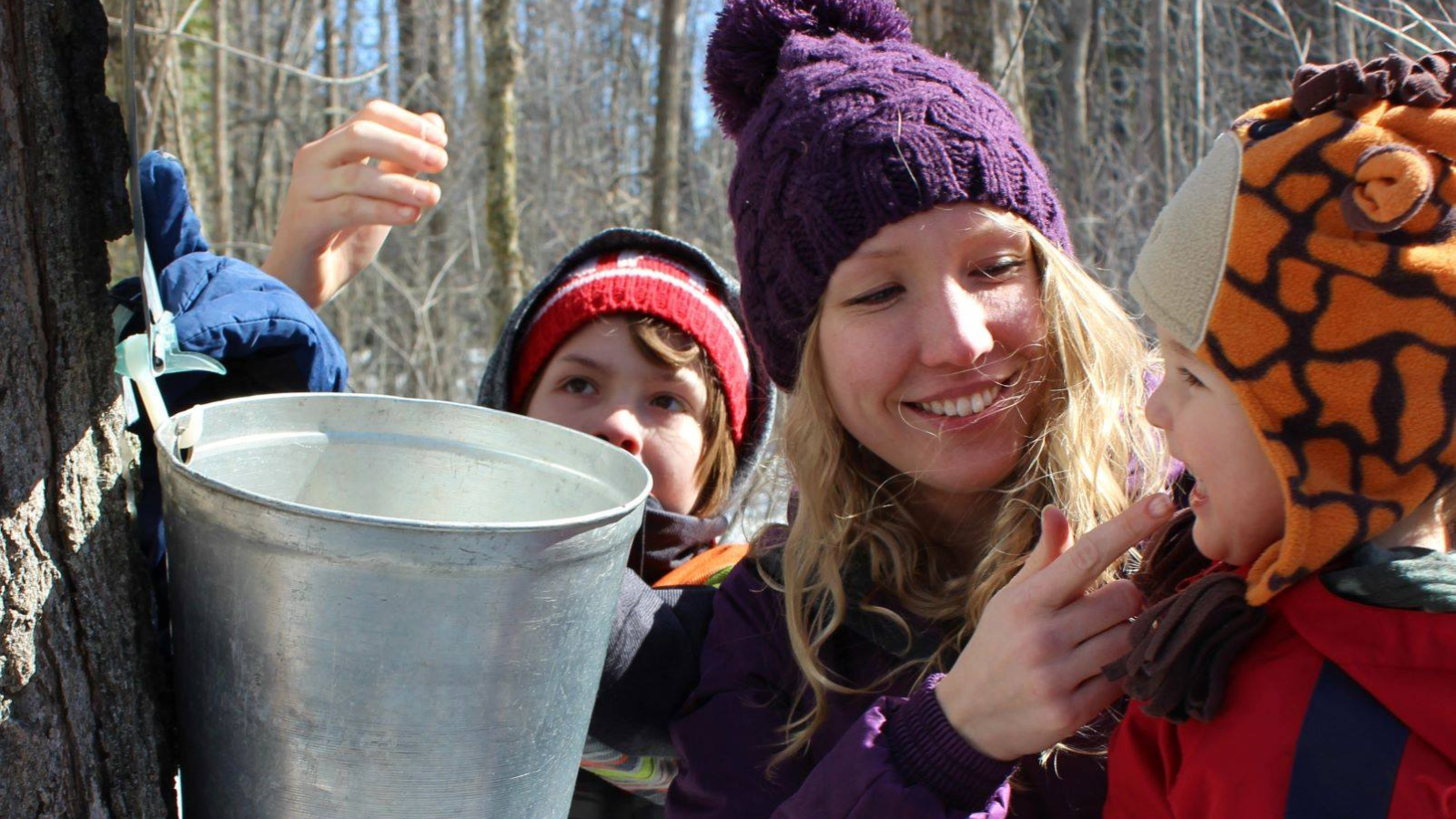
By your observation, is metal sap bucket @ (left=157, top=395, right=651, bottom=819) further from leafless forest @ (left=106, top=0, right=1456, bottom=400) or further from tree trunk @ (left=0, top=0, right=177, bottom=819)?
leafless forest @ (left=106, top=0, right=1456, bottom=400)

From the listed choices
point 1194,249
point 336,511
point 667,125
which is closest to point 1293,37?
point 1194,249

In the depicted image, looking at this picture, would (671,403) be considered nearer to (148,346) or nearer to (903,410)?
(903,410)

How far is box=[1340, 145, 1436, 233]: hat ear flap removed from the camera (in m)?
1.07

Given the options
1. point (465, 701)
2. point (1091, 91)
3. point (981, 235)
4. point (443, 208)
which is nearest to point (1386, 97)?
point (981, 235)

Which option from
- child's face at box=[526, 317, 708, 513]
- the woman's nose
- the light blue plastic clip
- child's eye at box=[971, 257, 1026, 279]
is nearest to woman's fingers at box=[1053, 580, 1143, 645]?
the woman's nose

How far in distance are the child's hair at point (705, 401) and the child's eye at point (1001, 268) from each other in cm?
87

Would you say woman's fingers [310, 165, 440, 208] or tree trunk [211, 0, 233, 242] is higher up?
woman's fingers [310, 165, 440, 208]

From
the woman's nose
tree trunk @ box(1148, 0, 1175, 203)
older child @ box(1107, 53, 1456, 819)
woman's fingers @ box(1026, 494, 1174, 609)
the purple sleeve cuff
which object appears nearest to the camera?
older child @ box(1107, 53, 1456, 819)

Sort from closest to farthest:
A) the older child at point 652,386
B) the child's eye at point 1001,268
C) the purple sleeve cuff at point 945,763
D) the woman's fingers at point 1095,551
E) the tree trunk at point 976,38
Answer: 1. the woman's fingers at point 1095,551
2. the purple sleeve cuff at point 945,763
3. the child's eye at point 1001,268
4. the older child at point 652,386
5. the tree trunk at point 976,38

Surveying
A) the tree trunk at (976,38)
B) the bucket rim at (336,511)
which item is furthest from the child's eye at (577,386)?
the tree trunk at (976,38)

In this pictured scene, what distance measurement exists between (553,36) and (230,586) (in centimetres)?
1612

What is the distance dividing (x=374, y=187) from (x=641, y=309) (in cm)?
83

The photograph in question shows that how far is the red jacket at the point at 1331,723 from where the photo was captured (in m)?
1.10

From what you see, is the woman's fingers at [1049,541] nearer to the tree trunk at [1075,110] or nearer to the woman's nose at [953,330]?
the woman's nose at [953,330]
